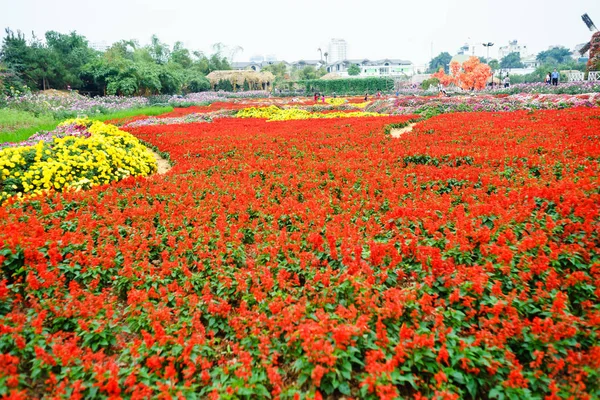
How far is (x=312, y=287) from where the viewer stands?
353cm

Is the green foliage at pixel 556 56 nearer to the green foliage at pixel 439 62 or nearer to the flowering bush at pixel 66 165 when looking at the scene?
the green foliage at pixel 439 62

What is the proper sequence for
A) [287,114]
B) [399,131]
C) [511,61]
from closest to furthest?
[399,131], [287,114], [511,61]

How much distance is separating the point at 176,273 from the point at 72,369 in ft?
4.71

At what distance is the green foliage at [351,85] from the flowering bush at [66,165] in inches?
1715

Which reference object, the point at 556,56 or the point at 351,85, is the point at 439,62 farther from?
the point at 351,85

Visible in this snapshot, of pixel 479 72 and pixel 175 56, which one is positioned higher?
pixel 175 56

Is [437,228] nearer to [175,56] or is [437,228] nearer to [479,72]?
[479,72]

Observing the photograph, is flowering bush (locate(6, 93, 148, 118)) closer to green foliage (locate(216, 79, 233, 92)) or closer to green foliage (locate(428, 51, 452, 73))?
green foliage (locate(216, 79, 233, 92))

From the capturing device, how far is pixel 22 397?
244 cm

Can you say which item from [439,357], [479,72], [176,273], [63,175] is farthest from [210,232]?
[479,72]

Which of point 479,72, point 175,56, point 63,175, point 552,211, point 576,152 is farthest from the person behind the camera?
point 175,56

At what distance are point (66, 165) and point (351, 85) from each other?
47068 millimetres

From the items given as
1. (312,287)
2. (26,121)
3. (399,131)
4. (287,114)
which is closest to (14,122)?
(26,121)

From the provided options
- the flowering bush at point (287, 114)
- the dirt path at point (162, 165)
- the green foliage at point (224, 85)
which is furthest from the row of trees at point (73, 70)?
the dirt path at point (162, 165)
